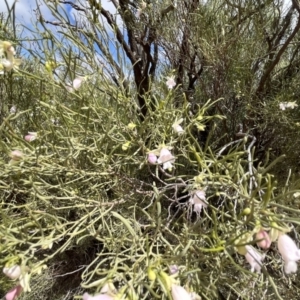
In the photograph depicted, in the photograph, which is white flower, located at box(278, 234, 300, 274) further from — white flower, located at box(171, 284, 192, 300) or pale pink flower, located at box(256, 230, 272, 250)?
white flower, located at box(171, 284, 192, 300)

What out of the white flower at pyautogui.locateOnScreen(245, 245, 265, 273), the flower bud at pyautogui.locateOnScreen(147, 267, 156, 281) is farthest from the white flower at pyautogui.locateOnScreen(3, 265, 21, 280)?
the white flower at pyautogui.locateOnScreen(245, 245, 265, 273)

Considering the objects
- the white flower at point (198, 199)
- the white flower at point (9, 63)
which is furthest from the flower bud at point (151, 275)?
the white flower at point (9, 63)

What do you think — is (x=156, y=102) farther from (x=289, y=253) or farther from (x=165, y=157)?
(x=289, y=253)

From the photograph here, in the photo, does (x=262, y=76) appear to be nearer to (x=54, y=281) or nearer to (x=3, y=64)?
(x=3, y=64)

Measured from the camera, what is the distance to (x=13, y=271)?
80cm

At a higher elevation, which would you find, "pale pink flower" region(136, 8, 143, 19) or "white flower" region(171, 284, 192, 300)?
"pale pink flower" region(136, 8, 143, 19)

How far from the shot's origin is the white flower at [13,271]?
0.79m

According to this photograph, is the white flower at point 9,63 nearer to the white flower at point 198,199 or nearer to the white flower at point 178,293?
the white flower at point 198,199

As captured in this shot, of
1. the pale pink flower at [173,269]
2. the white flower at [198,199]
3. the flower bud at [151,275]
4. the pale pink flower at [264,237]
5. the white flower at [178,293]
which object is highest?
the white flower at [198,199]

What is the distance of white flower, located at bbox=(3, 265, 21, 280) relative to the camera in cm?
79

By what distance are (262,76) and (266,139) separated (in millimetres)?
307

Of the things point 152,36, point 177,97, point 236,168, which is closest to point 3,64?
point 236,168

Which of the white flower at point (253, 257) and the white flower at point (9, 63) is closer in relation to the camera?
the white flower at point (253, 257)

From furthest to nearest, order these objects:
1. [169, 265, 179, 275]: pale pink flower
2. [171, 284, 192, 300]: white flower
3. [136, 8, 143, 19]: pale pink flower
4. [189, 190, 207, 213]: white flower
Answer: [136, 8, 143, 19]: pale pink flower
[189, 190, 207, 213]: white flower
[169, 265, 179, 275]: pale pink flower
[171, 284, 192, 300]: white flower
